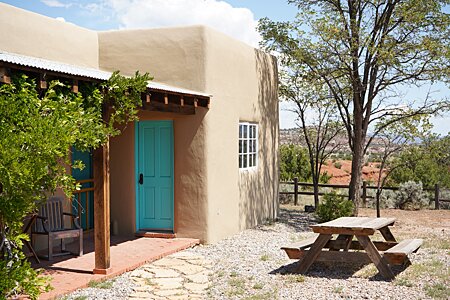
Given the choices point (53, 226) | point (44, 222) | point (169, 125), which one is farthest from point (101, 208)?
point (169, 125)

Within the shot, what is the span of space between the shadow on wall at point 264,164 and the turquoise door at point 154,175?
2.09m

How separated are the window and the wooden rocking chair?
14.8 ft

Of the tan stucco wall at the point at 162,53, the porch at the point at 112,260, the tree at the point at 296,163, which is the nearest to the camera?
the porch at the point at 112,260

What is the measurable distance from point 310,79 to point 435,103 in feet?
10.9

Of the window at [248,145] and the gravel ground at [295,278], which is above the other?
the window at [248,145]

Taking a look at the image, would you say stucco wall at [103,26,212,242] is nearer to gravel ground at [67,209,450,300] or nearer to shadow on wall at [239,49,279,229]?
gravel ground at [67,209,450,300]

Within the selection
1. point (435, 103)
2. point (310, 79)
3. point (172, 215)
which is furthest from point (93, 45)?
point (435, 103)

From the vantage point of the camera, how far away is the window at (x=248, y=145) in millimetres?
12562

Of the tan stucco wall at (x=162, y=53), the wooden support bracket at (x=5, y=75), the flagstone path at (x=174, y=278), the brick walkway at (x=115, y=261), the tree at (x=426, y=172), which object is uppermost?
the tan stucco wall at (x=162, y=53)

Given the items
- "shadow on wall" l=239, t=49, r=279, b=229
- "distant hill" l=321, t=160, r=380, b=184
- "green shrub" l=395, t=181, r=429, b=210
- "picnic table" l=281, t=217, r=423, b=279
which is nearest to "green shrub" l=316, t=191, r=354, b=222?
"shadow on wall" l=239, t=49, r=279, b=229

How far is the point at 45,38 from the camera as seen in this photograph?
10617 millimetres

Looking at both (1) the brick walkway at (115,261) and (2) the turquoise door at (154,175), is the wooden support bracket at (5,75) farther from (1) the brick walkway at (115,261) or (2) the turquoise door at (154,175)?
(2) the turquoise door at (154,175)

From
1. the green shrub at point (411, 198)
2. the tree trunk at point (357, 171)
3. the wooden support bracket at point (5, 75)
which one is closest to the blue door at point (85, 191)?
the wooden support bracket at point (5, 75)

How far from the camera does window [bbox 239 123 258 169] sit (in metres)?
12.6
